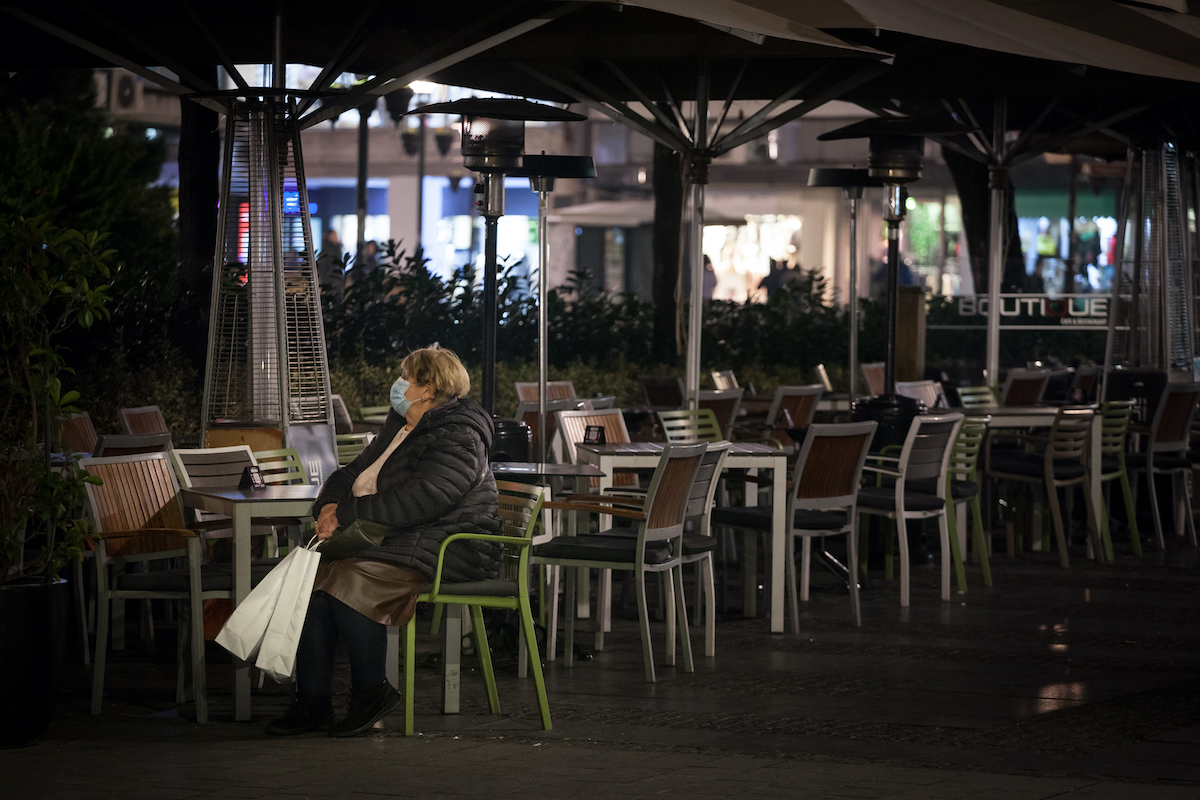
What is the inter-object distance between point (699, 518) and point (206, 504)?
2877 mm

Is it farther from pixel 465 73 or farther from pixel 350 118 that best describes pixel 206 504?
pixel 350 118

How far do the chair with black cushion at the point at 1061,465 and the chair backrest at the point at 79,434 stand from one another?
5.64m

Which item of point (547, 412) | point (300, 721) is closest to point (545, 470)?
point (300, 721)

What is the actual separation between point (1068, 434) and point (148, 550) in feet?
20.1

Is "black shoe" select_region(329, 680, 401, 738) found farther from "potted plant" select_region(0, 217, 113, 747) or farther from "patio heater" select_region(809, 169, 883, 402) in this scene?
"patio heater" select_region(809, 169, 883, 402)

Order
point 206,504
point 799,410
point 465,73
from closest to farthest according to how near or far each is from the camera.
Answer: point 206,504 < point 465,73 < point 799,410

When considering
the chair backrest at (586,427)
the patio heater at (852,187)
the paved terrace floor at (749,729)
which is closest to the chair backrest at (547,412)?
the chair backrest at (586,427)

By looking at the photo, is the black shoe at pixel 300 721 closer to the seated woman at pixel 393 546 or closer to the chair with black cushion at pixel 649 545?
the seated woman at pixel 393 546

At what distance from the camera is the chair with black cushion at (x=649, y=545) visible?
6852 mm

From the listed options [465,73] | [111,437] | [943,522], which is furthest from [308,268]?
[943,522]

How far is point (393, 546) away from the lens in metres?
5.96

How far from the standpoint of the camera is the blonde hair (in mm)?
6152

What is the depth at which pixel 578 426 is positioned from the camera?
917cm

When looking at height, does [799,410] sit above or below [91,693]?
above
